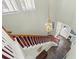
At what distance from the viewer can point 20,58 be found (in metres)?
0.93

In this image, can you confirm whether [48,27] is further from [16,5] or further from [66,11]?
[16,5]

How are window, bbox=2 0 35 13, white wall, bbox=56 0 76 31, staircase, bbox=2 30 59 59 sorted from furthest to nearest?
white wall, bbox=56 0 76 31 → window, bbox=2 0 35 13 → staircase, bbox=2 30 59 59

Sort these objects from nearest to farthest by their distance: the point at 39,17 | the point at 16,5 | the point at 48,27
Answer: the point at 16,5, the point at 48,27, the point at 39,17

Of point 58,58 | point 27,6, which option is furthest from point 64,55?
point 27,6

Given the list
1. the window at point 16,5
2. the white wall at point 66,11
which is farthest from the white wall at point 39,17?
the window at point 16,5

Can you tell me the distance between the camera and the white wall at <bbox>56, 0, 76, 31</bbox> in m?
1.23

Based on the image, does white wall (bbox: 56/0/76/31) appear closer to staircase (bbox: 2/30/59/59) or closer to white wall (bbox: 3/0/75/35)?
white wall (bbox: 3/0/75/35)

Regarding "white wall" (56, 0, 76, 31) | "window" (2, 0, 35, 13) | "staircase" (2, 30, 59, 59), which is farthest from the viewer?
"white wall" (56, 0, 76, 31)

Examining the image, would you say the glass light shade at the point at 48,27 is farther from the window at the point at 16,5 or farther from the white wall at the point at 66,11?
the window at the point at 16,5

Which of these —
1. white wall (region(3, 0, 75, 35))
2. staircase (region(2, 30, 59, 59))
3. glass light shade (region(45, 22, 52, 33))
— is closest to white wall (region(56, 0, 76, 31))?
white wall (region(3, 0, 75, 35))

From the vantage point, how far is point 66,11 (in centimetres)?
132

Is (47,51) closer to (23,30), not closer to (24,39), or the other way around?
(24,39)

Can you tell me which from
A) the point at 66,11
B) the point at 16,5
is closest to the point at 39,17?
the point at 66,11

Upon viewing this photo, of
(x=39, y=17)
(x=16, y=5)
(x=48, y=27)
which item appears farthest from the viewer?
(x=39, y=17)
